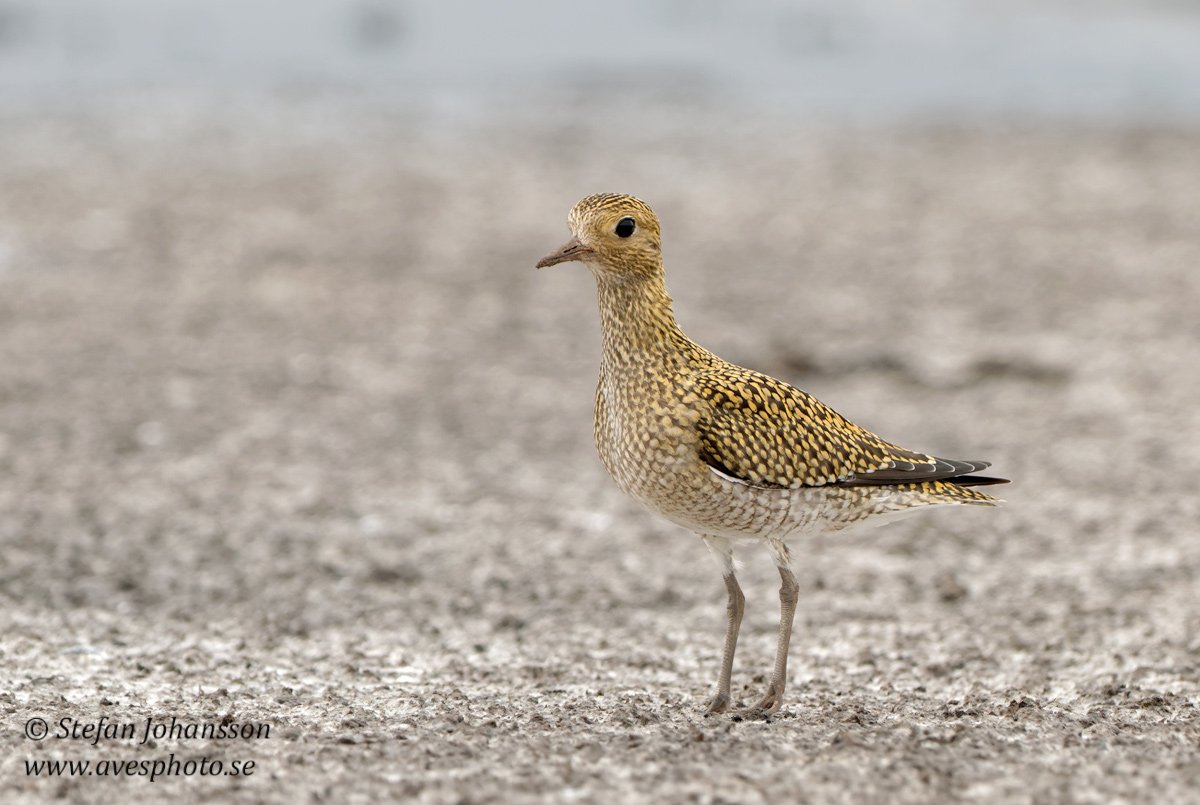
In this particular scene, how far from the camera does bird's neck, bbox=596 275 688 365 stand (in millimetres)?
4742

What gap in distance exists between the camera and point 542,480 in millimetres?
8359

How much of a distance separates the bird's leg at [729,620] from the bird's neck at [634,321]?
750 mm

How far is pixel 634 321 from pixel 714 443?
0.54m

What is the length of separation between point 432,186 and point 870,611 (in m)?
9.39

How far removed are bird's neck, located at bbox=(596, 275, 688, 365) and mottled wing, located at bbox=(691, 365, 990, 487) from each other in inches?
7.8

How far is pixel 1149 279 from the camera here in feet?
37.6

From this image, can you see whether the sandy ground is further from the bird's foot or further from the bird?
the bird

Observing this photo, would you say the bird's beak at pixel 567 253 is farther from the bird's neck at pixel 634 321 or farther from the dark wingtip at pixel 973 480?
the dark wingtip at pixel 973 480

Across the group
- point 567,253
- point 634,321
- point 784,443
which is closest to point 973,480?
point 784,443

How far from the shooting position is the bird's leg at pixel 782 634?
16.1ft

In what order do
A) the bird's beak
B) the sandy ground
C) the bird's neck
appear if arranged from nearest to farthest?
1. the sandy ground
2. the bird's beak
3. the bird's neck

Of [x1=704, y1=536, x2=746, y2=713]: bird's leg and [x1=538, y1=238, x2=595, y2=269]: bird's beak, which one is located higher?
[x1=538, y1=238, x2=595, y2=269]: bird's beak

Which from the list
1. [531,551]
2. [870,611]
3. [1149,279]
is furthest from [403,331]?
[1149,279]

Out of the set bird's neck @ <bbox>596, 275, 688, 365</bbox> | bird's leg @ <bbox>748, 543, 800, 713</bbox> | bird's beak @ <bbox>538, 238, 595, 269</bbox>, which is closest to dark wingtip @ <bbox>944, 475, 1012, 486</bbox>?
bird's leg @ <bbox>748, 543, 800, 713</bbox>
